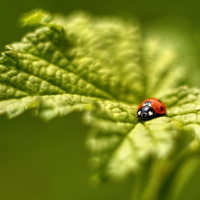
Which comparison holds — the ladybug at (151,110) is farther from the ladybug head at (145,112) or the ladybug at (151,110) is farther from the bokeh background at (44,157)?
the bokeh background at (44,157)

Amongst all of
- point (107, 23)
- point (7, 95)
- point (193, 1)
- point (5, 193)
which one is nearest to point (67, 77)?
point (7, 95)

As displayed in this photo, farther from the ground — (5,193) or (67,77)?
(5,193)

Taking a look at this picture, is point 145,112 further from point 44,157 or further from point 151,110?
point 44,157

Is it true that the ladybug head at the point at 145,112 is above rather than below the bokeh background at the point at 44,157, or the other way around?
below

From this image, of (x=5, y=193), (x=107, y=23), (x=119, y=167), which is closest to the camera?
(x=119, y=167)

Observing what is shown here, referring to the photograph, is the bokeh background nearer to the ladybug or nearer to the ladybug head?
the ladybug

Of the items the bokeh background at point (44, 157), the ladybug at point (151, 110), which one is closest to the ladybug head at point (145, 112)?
the ladybug at point (151, 110)

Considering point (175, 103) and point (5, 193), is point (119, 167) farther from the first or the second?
point (5, 193)

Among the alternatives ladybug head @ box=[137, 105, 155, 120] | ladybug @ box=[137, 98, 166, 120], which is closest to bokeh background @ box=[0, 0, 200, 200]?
ladybug @ box=[137, 98, 166, 120]
